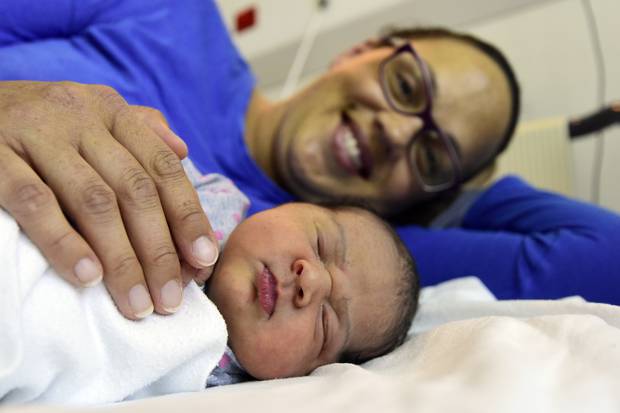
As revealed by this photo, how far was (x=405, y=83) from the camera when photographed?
1.32 metres

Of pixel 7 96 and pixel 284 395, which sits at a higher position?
pixel 7 96

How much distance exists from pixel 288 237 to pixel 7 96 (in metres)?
0.37

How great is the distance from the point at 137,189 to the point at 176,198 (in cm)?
4

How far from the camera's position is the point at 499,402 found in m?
0.43

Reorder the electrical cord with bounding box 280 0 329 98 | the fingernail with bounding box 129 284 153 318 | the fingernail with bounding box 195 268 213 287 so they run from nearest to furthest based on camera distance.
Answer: the fingernail with bounding box 129 284 153 318, the fingernail with bounding box 195 268 213 287, the electrical cord with bounding box 280 0 329 98

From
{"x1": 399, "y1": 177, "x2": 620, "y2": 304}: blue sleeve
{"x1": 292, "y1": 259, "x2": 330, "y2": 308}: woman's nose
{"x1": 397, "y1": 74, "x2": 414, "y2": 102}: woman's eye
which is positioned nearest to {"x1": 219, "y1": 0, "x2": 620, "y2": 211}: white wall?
{"x1": 399, "y1": 177, "x2": 620, "y2": 304}: blue sleeve

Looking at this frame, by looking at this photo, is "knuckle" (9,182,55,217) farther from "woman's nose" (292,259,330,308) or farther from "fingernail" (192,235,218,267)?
"woman's nose" (292,259,330,308)

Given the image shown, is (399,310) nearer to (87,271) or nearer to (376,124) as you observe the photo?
(87,271)

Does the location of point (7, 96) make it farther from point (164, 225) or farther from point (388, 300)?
point (388, 300)

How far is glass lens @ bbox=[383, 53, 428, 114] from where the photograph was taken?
130cm

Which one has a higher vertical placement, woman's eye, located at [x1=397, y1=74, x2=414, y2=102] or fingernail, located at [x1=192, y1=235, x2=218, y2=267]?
fingernail, located at [x1=192, y1=235, x2=218, y2=267]

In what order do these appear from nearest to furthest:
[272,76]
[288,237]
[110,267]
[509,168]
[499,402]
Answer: [499,402]
[110,267]
[288,237]
[509,168]
[272,76]

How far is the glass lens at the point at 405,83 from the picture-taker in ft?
4.27

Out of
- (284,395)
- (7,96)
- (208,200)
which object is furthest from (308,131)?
(284,395)
